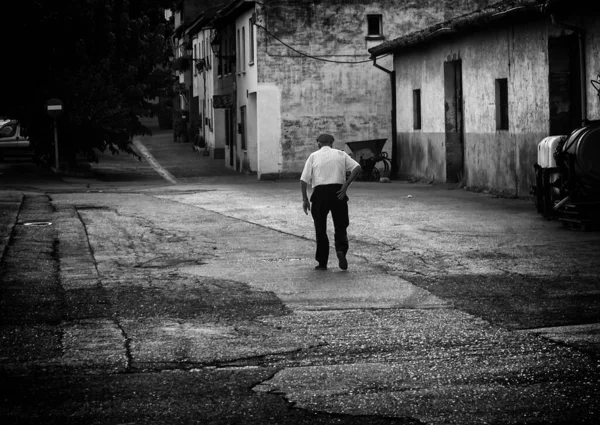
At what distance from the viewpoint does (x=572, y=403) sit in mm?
6094

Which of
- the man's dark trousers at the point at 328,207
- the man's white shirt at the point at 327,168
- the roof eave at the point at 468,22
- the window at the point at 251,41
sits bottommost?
the man's dark trousers at the point at 328,207

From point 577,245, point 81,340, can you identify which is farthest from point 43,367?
point 577,245

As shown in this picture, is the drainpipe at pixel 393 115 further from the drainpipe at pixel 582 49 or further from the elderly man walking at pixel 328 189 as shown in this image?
the elderly man walking at pixel 328 189

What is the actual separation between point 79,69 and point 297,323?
3033cm

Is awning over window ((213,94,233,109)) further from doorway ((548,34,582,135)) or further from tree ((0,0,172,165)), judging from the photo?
doorway ((548,34,582,135))

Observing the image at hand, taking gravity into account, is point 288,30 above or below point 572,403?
above

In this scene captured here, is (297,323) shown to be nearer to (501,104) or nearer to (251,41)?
(501,104)

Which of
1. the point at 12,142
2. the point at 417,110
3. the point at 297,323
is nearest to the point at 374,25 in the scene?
the point at 417,110

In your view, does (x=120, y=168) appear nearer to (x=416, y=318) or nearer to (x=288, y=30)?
(x=288, y=30)

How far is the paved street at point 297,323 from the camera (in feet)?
20.4

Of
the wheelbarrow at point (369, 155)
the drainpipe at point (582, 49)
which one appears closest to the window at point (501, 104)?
the drainpipe at point (582, 49)

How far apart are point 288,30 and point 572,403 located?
31392 millimetres

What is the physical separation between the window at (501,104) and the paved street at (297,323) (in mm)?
6763

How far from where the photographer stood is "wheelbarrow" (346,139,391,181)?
1319 inches
